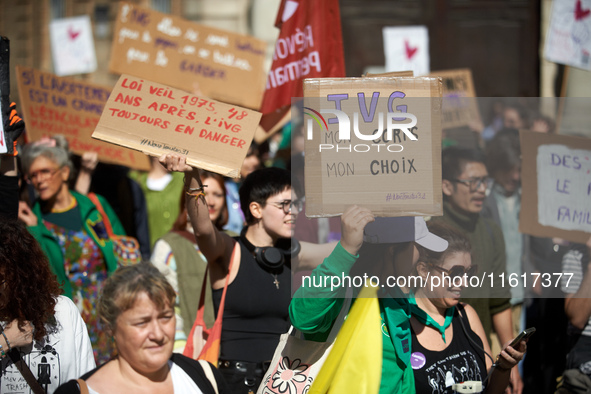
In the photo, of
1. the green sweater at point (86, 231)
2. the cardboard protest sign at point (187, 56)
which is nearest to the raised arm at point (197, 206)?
the green sweater at point (86, 231)

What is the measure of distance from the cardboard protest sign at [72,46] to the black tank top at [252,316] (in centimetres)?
439

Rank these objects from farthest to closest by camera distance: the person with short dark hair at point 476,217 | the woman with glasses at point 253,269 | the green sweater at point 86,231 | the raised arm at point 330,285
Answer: the green sweater at point 86,231, the person with short dark hair at point 476,217, the woman with glasses at point 253,269, the raised arm at point 330,285

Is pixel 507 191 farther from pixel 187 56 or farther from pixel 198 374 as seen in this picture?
pixel 187 56

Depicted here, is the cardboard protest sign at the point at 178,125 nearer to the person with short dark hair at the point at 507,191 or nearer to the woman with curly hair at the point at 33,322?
the woman with curly hair at the point at 33,322

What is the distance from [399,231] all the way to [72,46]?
5.16 m

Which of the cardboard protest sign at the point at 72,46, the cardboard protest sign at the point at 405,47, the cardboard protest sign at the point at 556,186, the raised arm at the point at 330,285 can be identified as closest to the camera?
the raised arm at the point at 330,285

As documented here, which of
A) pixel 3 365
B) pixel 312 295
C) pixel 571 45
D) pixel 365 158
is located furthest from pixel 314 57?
pixel 571 45

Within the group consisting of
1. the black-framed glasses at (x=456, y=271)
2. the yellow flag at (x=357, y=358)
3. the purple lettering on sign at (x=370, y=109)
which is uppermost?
the purple lettering on sign at (x=370, y=109)

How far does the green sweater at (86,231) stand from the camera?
12.4 feet

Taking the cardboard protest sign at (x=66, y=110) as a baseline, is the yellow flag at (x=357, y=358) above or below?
below

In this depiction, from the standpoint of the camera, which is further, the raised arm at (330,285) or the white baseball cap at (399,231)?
the white baseball cap at (399,231)

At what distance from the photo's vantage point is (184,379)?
2.54 meters

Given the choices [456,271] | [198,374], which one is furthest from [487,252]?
[198,374]

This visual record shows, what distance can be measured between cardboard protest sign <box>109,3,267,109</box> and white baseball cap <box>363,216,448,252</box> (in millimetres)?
3243
